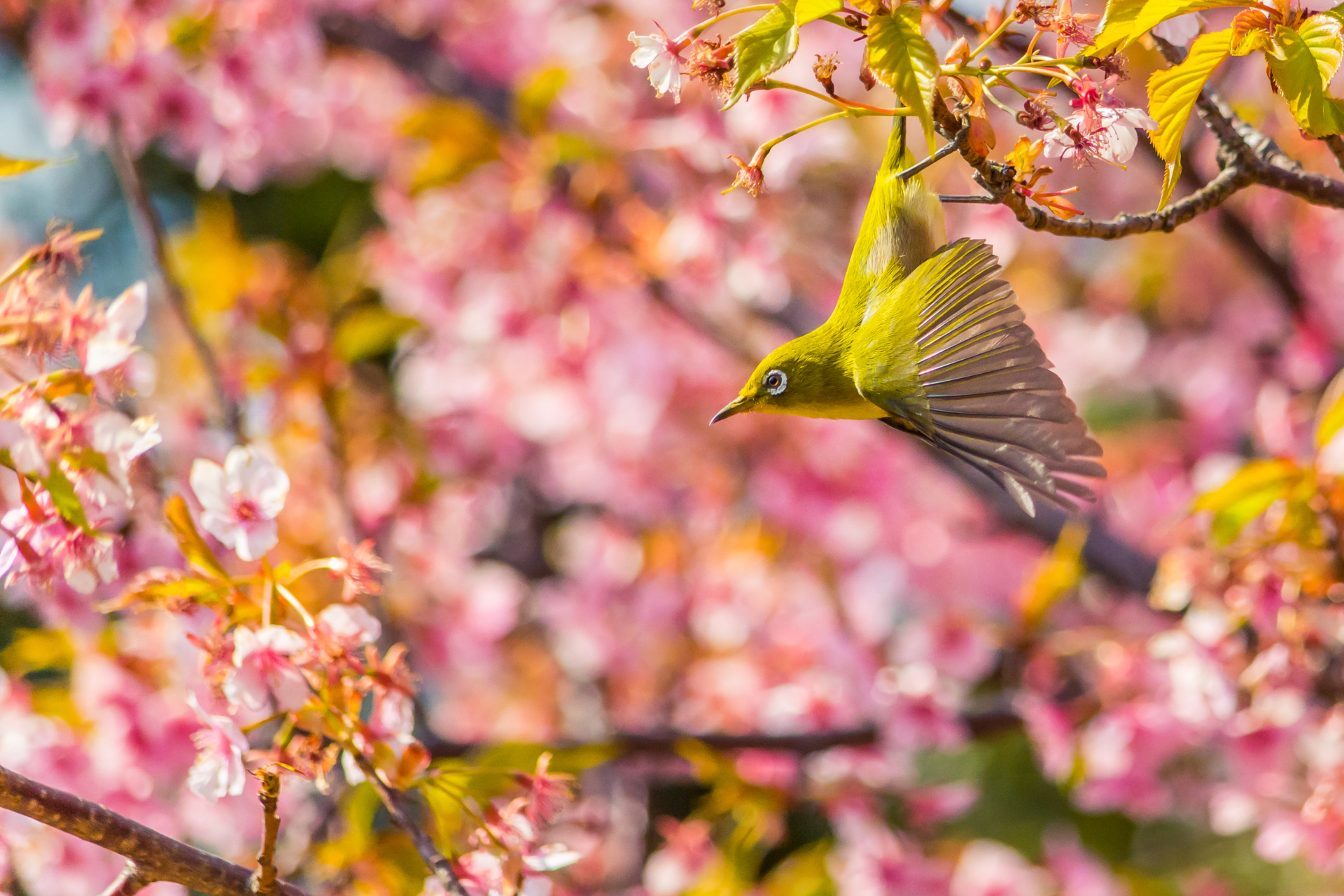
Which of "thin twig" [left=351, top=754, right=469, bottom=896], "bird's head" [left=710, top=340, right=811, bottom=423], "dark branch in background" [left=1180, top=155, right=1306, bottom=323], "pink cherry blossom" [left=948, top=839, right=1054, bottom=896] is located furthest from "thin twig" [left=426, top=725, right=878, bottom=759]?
"dark branch in background" [left=1180, top=155, right=1306, bottom=323]

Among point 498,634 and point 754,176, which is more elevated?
point 754,176

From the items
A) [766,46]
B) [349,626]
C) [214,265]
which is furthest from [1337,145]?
[214,265]

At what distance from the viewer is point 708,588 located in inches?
74.1

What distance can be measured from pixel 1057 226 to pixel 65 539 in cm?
62

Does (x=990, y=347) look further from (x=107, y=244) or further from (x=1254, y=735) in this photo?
(x=107, y=244)

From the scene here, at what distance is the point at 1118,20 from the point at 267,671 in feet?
2.04

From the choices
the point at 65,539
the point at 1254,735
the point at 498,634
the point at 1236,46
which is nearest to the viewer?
the point at 1236,46

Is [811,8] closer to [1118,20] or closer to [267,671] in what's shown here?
[1118,20]

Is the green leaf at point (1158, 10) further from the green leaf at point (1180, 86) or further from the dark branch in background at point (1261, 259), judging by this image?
the dark branch in background at point (1261, 259)

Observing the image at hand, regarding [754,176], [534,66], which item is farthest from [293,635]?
[534,66]

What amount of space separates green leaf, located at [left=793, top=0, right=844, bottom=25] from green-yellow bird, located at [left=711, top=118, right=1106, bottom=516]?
4.7 inches

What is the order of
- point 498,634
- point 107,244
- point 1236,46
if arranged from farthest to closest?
point 107,244 < point 498,634 < point 1236,46

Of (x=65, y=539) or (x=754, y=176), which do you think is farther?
(x=65, y=539)

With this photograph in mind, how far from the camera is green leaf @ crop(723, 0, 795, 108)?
0.48 meters
